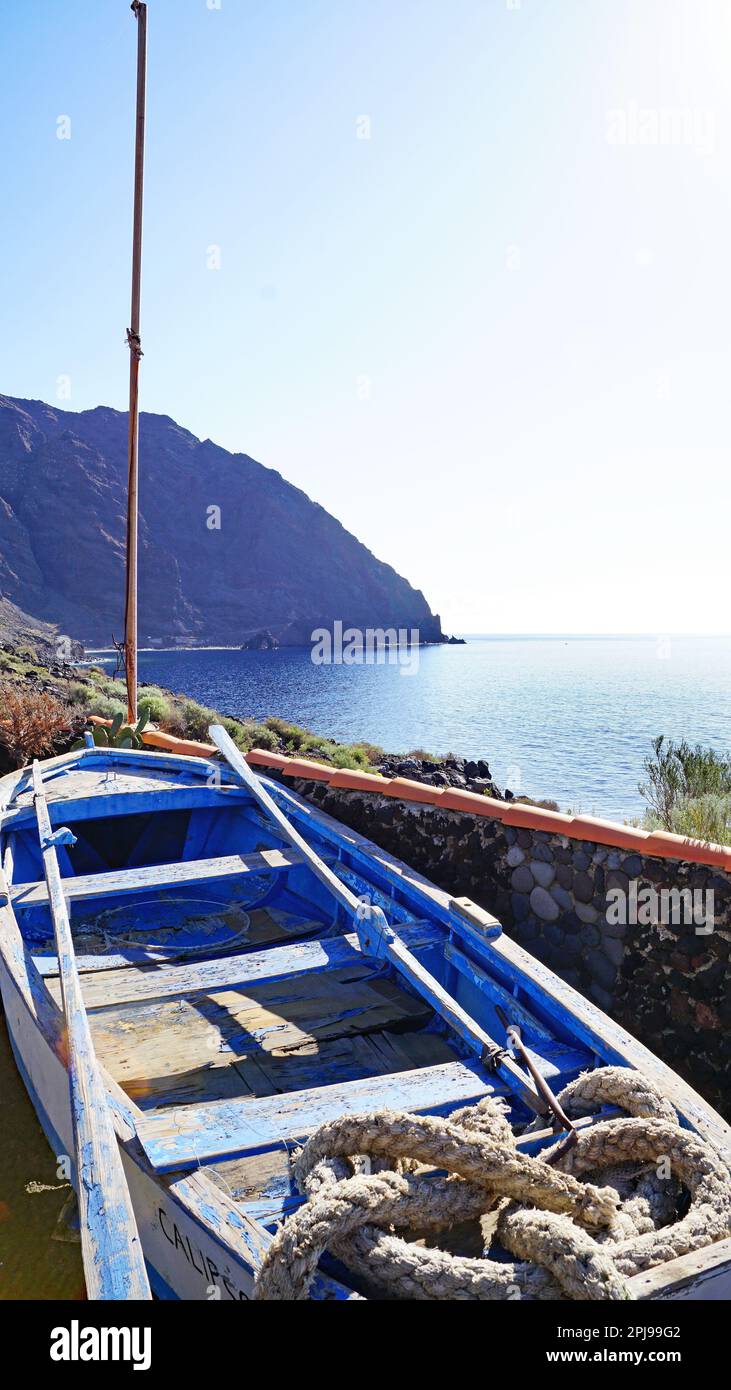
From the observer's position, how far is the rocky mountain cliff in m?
124

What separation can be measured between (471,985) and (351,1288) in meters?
1.99

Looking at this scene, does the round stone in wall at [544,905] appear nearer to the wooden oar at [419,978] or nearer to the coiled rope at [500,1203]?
the wooden oar at [419,978]

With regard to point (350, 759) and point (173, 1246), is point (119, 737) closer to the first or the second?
point (350, 759)

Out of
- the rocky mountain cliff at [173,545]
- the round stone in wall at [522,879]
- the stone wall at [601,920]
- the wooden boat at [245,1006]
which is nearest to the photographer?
the wooden boat at [245,1006]

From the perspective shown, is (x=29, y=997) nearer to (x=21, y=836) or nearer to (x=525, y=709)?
(x=21, y=836)

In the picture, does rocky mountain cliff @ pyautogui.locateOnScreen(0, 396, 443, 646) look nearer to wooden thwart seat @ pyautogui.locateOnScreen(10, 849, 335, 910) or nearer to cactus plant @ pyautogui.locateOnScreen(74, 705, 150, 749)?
cactus plant @ pyautogui.locateOnScreen(74, 705, 150, 749)

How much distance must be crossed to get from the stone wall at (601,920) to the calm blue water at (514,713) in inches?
248

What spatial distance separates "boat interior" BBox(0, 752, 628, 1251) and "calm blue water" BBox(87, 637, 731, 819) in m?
6.86

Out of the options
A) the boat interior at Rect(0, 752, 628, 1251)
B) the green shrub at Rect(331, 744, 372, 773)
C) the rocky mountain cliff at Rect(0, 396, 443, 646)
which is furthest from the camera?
the rocky mountain cliff at Rect(0, 396, 443, 646)

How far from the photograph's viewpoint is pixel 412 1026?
362 centimetres

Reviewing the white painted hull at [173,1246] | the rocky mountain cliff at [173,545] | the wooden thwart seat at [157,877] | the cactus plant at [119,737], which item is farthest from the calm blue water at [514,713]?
the rocky mountain cliff at [173,545]

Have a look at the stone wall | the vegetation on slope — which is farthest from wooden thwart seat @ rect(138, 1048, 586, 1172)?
the vegetation on slope

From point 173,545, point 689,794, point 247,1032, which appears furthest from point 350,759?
point 173,545

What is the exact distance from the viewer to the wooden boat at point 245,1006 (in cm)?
232
